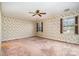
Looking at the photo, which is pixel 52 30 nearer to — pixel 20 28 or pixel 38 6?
pixel 20 28

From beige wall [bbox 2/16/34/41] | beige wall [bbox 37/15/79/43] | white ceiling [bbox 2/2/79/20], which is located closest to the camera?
white ceiling [bbox 2/2/79/20]

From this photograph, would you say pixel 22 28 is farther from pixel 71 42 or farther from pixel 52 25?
pixel 71 42

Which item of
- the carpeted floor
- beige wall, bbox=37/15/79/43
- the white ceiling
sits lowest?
the carpeted floor

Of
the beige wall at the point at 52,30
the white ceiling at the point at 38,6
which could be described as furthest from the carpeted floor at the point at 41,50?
the white ceiling at the point at 38,6

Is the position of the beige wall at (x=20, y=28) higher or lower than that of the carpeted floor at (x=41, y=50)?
higher

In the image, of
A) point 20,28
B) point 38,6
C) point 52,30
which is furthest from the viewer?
point 52,30

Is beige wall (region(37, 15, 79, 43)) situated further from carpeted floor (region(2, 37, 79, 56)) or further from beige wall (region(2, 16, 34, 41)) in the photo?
carpeted floor (region(2, 37, 79, 56))

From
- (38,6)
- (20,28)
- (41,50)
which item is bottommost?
(41,50)

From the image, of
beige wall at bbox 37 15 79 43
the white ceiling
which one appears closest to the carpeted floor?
beige wall at bbox 37 15 79 43

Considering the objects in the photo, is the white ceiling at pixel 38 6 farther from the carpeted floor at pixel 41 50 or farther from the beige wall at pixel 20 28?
the carpeted floor at pixel 41 50

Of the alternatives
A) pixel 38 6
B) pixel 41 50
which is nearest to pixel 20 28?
pixel 41 50

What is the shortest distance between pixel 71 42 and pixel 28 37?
7.79 feet

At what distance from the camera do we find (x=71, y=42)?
2975 mm

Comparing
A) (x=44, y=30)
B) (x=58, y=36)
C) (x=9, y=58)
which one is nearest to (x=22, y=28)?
(x=44, y=30)
